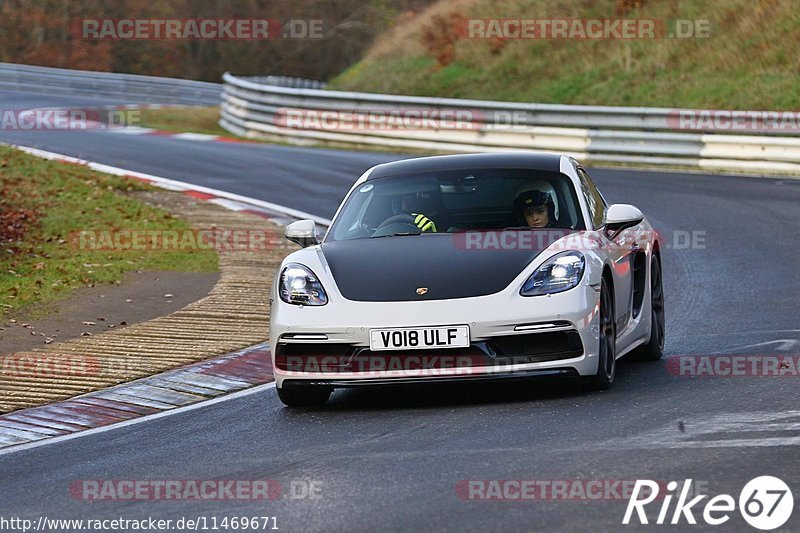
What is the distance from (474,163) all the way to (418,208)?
0.54 m

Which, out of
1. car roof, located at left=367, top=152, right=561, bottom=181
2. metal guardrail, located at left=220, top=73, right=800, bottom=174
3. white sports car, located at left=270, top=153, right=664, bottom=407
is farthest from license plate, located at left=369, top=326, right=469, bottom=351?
metal guardrail, located at left=220, top=73, right=800, bottom=174

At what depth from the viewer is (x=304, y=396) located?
813 centimetres

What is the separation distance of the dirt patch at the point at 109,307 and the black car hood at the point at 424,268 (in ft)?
10.9

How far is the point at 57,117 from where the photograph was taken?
103 feet

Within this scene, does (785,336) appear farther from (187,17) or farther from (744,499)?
(187,17)

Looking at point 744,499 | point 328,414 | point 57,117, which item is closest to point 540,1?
point 57,117

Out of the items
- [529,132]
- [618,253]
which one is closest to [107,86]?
[529,132]

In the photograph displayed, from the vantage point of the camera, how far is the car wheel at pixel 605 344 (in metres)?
7.81

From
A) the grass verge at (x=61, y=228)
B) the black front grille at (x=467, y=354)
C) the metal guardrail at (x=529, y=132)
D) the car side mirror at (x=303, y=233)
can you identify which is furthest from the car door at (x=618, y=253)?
the metal guardrail at (x=529, y=132)

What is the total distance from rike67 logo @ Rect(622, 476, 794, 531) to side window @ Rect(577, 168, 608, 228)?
339 centimetres

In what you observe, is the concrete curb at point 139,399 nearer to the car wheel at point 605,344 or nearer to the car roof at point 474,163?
the car roof at point 474,163

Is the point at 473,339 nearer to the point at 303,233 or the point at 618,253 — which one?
the point at 618,253

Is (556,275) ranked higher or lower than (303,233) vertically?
lower

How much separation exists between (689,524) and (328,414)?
3.16 meters
